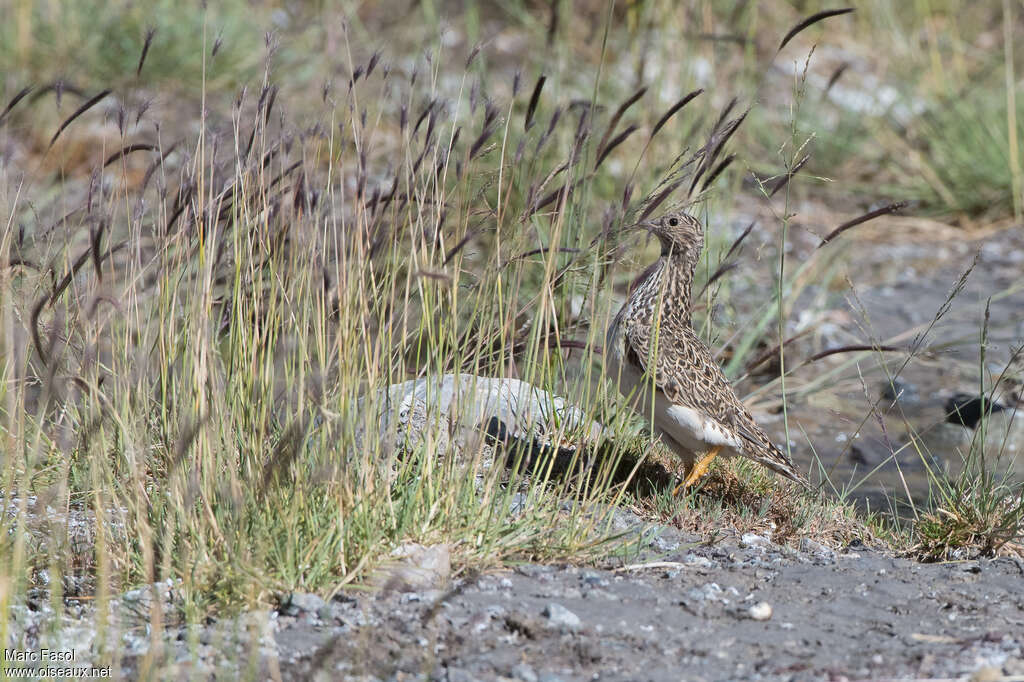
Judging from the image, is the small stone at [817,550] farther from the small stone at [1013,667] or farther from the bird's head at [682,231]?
the bird's head at [682,231]

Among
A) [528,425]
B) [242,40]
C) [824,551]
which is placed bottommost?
[824,551]

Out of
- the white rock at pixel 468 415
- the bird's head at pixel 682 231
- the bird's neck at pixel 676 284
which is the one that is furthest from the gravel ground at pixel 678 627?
the bird's head at pixel 682 231

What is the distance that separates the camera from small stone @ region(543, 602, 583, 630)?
298cm

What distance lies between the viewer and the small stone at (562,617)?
2982 mm

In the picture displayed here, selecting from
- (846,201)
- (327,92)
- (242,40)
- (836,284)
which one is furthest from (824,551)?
(242,40)

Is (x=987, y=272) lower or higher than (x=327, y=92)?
lower

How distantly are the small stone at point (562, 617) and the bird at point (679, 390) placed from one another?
106 cm

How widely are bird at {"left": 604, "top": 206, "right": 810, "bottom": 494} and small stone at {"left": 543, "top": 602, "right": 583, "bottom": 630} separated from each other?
1.06 metres

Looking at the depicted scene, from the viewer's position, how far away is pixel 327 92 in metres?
3.28

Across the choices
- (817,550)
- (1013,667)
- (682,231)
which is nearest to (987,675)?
(1013,667)

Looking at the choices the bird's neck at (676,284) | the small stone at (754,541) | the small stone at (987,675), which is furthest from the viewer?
the bird's neck at (676,284)

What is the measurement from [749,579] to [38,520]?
1.93 m

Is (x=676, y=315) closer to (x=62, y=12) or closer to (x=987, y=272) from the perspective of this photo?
(x=987, y=272)

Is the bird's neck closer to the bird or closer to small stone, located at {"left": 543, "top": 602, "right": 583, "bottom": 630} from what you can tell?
the bird
